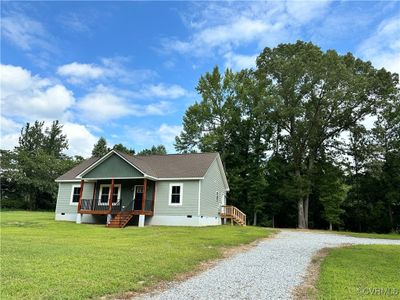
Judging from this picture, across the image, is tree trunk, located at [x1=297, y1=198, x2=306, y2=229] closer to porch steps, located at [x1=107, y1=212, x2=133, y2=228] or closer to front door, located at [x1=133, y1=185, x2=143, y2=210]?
front door, located at [x1=133, y1=185, x2=143, y2=210]

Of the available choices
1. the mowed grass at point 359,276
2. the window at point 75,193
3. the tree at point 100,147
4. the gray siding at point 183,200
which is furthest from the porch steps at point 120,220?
the tree at point 100,147

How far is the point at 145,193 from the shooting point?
21.8 m

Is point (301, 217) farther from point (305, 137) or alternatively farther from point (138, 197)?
point (138, 197)

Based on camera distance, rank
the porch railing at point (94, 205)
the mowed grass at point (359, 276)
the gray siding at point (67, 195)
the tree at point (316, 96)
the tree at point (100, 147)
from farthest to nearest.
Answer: the tree at point (100, 147) < the tree at point (316, 96) < the gray siding at point (67, 195) < the porch railing at point (94, 205) < the mowed grass at point (359, 276)

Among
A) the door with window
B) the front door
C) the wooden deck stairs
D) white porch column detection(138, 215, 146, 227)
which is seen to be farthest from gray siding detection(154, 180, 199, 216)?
the wooden deck stairs

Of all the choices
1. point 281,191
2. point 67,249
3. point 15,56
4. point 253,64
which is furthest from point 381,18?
point 253,64

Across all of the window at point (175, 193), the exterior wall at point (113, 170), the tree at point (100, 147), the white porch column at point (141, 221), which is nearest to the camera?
the white porch column at point (141, 221)

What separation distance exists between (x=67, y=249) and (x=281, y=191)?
84.5ft

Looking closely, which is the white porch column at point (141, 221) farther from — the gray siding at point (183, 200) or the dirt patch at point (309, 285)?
the dirt patch at point (309, 285)

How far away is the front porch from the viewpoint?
71.9 ft

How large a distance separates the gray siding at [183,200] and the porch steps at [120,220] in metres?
2.18

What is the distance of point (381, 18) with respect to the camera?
15242mm

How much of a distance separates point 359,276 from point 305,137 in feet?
83.4

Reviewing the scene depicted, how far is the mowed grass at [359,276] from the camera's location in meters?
6.22
